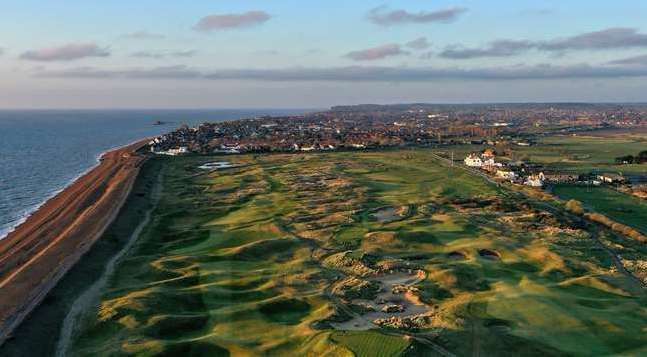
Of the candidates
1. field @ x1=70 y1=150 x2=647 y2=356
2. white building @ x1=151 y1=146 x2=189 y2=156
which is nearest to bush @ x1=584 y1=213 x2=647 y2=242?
field @ x1=70 y1=150 x2=647 y2=356

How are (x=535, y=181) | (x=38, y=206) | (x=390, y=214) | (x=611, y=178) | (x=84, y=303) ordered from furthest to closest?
1. (x=611, y=178)
2. (x=535, y=181)
3. (x=38, y=206)
4. (x=390, y=214)
5. (x=84, y=303)

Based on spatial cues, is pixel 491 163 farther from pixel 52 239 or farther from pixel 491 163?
pixel 52 239

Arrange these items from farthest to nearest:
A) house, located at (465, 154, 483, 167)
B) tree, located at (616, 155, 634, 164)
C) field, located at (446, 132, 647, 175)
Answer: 1. tree, located at (616, 155, 634, 164)
2. house, located at (465, 154, 483, 167)
3. field, located at (446, 132, 647, 175)

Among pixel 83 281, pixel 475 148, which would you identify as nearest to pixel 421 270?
pixel 83 281

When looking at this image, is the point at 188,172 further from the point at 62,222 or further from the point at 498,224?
the point at 498,224

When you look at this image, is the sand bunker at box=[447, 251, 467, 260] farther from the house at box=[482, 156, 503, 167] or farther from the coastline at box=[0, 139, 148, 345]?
the house at box=[482, 156, 503, 167]

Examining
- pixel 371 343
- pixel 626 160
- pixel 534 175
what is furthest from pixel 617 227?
pixel 626 160
